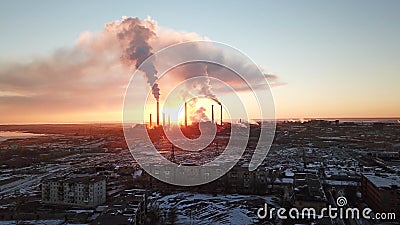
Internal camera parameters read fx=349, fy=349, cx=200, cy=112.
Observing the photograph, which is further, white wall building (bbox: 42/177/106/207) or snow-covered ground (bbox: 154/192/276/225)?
white wall building (bbox: 42/177/106/207)

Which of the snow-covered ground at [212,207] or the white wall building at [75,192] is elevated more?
the white wall building at [75,192]

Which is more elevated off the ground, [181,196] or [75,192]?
[75,192]

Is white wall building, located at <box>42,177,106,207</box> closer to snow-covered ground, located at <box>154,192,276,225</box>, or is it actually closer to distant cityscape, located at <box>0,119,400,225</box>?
distant cityscape, located at <box>0,119,400,225</box>

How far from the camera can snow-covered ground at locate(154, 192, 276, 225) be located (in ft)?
18.8

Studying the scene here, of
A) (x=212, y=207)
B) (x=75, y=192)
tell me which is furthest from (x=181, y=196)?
(x=75, y=192)

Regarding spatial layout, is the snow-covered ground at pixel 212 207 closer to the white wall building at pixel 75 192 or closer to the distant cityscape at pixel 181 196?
the distant cityscape at pixel 181 196

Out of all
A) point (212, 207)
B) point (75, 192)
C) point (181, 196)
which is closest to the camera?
point (212, 207)

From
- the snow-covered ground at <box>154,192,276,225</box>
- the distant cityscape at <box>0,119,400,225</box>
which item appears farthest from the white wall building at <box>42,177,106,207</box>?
the snow-covered ground at <box>154,192,276,225</box>

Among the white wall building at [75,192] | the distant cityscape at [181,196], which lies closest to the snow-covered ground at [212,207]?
the distant cityscape at [181,196]

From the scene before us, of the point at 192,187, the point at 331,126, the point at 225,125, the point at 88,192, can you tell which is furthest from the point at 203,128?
the point at 88,192

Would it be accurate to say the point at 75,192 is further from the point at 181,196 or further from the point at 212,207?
the point at 212,207

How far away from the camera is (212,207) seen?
656cm

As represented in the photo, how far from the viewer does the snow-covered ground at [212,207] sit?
5.74 meters

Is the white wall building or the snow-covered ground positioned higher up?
the white wall building
